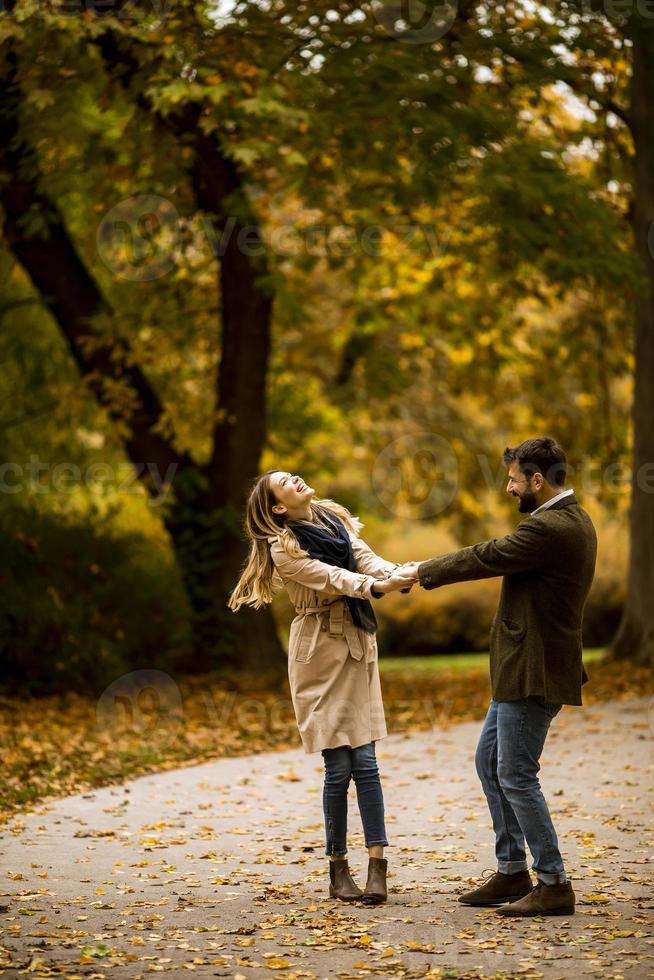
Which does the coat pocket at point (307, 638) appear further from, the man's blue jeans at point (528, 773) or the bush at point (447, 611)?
the bush at point (447, 611)

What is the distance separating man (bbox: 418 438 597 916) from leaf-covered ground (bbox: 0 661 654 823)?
12.6 feet

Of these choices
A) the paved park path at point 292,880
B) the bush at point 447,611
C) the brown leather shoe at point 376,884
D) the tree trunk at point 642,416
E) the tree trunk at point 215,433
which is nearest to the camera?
the paved park path at point 292,880

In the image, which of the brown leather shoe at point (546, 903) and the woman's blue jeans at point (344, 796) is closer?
the brown leather shoe at point (546, 903)

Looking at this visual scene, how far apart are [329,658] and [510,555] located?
1.03 meters

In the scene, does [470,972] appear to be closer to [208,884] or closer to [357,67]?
[208,884]

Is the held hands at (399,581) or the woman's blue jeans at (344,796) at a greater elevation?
the held hands at (399,581)

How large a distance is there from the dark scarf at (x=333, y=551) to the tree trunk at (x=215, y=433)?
29.2 feet

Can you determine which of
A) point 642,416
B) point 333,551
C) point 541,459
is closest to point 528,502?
point 541,459

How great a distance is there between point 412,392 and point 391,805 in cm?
1485

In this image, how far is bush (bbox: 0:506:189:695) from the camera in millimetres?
13555

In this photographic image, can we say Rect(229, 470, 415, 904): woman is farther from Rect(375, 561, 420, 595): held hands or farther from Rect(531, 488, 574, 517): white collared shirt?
Rect(531, 488, 574, 517): white collared shirt

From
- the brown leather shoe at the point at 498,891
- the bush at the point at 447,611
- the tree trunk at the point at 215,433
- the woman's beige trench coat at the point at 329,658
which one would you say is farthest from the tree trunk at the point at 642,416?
the woman's beige trench coat at the point at 329,658

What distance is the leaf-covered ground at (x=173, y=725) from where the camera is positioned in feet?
31.7

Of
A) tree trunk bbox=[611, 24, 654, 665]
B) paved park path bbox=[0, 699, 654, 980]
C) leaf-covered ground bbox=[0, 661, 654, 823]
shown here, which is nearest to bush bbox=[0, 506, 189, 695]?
leaf-covered ground bbox=[0, 661, 654, 823]
